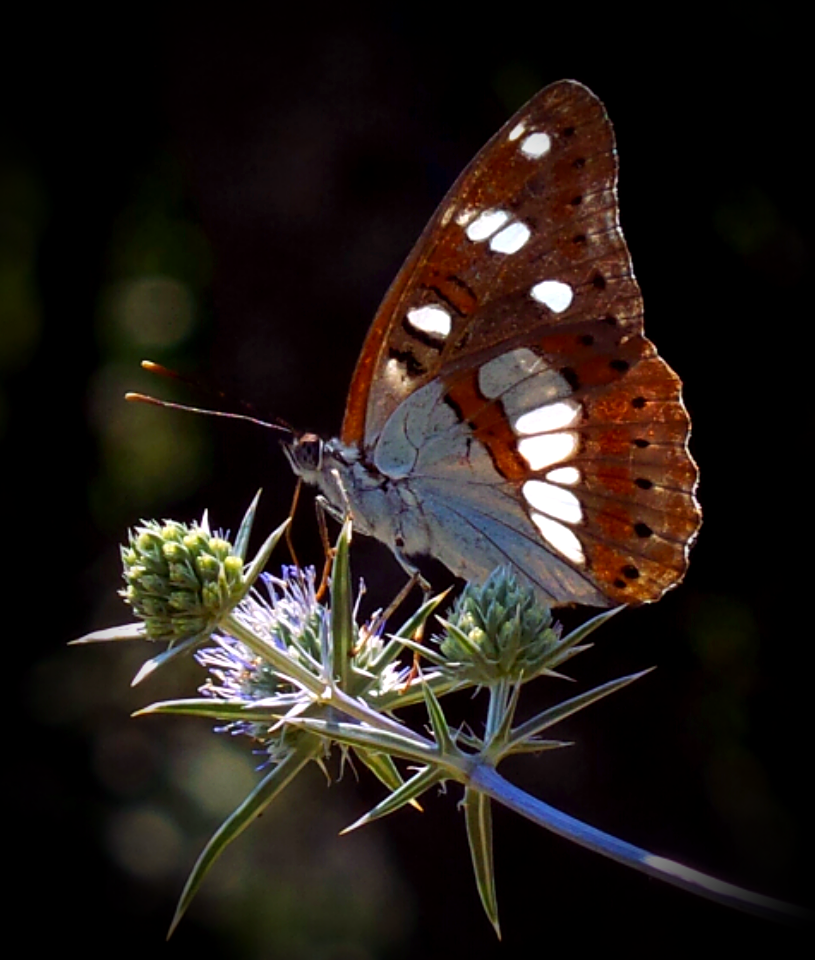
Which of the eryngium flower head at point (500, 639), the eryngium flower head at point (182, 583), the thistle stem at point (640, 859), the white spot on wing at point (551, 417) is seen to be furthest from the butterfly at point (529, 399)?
the thistle stem at point (640, 859)

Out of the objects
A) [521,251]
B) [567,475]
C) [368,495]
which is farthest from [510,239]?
[368,495]

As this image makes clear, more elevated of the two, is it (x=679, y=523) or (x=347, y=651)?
(x=347, y=651)

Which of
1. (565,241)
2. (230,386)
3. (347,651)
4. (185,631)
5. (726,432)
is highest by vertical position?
(230,386)

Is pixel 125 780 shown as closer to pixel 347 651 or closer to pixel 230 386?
pixel 230 386

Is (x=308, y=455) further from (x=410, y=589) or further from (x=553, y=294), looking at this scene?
(x=553, y=294)

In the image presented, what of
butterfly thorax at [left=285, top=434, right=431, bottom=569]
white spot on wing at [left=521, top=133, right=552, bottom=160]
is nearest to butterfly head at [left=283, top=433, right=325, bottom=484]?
butterfly thorax at [left=285, top=434, right=431, bottom=569]

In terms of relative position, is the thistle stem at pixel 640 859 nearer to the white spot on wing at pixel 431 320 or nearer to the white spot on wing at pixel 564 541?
the white spot on wing at pixel 564 541

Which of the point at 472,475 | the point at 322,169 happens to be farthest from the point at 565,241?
the point at 322,169
